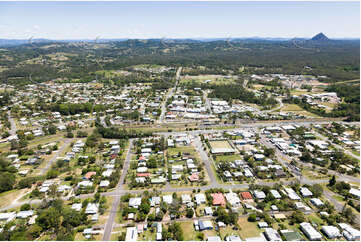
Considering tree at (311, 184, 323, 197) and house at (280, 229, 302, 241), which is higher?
tree at (311, 184, 323, 197)

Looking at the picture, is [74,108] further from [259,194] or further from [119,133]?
[259,194]

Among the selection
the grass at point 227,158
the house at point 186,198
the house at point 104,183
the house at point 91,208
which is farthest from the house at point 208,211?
Result: the house at point 104,183

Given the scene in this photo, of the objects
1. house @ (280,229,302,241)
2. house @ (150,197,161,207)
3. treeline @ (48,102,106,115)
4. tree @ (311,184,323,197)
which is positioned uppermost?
treeline @ (48,102,106,115)

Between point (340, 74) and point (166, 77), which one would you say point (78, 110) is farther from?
point (340, 74)

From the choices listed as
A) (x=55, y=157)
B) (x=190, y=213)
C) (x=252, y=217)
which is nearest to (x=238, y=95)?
(x=252, y=217)

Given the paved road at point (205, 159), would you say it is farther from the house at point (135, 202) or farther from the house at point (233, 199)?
the house at point (135, 202)

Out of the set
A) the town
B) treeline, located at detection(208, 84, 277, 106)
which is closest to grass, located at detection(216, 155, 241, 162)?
the town

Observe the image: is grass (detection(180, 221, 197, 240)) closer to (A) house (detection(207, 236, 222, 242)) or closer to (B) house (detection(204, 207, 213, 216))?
(A) house (detection(207, 236, 222, 242))
